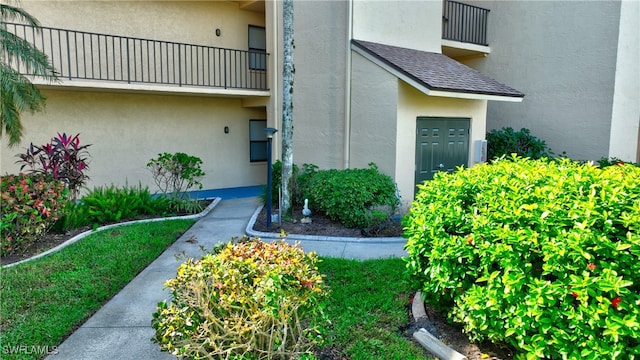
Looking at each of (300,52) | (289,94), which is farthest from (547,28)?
(289,94)

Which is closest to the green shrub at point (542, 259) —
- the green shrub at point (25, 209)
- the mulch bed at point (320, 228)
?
the mulch bed at point (320, 228)

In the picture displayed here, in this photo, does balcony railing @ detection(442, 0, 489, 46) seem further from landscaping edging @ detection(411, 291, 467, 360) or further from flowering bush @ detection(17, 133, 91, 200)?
landscaping edging @ detection(411, 291, 467, 360)

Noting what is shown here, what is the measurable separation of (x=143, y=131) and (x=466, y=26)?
33.8ft

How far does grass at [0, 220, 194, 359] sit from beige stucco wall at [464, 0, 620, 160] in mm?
10328

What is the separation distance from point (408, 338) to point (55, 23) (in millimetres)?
11356

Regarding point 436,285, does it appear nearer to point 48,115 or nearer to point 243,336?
point 243,336

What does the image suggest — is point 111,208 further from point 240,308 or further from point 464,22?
point 464,22

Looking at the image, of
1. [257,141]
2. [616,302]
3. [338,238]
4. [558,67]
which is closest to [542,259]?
[616,302]

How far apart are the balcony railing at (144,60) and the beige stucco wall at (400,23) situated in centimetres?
345

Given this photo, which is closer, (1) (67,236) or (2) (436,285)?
(2) (436,285)

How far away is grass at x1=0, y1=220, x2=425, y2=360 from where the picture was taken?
397 cm

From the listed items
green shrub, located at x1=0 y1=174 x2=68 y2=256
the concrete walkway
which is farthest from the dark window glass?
green shrub, located at x1=0 y1=174 x2=68 y2=256

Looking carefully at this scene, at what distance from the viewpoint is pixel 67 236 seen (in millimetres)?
7348

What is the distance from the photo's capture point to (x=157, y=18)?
11930 millimetres
